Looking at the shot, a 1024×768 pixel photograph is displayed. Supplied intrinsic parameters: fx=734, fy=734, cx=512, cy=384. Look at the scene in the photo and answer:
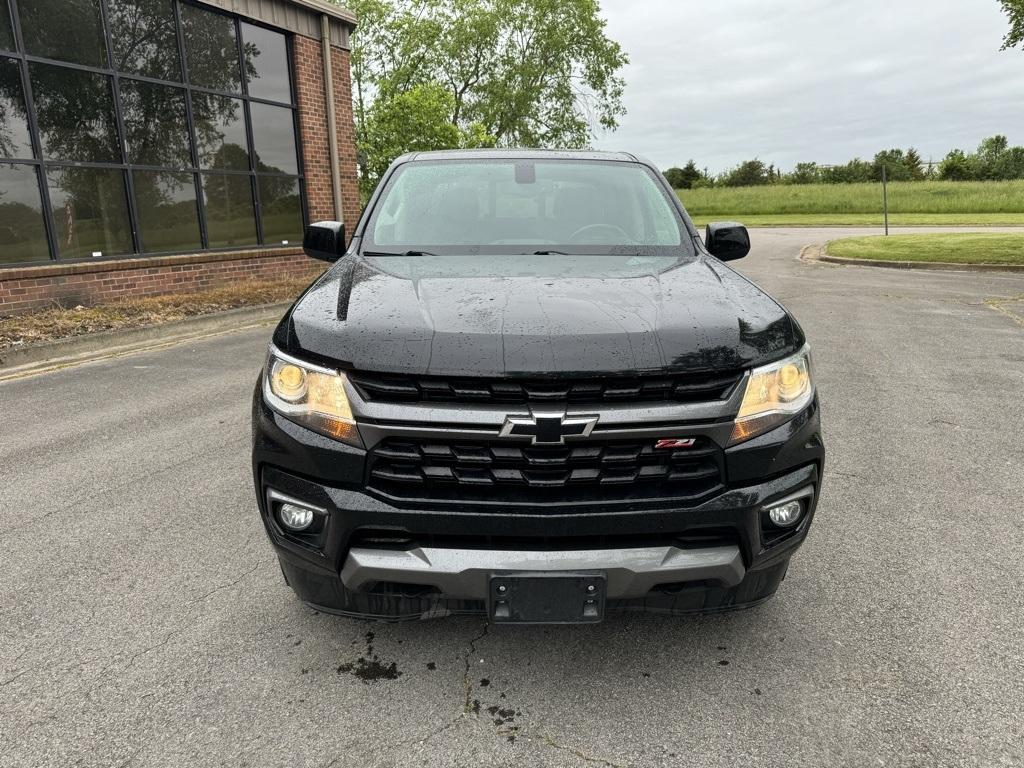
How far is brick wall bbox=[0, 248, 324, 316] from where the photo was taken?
8.63m

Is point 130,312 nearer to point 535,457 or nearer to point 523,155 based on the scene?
point 523,155

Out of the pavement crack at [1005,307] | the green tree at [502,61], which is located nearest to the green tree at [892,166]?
the green tree at [502,61]

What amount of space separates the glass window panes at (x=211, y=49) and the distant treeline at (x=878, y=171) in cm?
5619

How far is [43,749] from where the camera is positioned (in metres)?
2.01

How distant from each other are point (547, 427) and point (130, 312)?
8.65 metres

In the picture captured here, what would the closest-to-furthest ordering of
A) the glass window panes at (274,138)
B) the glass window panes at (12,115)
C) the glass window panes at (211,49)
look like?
the glass window panes at (12,115) → the glass window panes at (211,49) → the glass window panes at (274,138)

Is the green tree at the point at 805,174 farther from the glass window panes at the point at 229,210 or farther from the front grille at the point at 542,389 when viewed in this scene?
the front grille at the point at 542,389

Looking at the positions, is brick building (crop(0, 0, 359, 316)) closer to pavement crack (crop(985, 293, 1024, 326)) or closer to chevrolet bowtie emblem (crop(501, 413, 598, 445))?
chevrolet bowtie emblem (crop(501, 413, 598, 445))

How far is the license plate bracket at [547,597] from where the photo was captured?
1.95 m

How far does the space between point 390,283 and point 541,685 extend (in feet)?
4.61

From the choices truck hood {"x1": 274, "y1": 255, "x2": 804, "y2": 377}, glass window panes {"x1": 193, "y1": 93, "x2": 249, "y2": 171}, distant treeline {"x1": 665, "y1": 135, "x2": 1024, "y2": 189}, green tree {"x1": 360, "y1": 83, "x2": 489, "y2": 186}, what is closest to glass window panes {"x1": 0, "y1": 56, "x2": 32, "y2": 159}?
glass window panes {"x1": 193, "y1": 93, "x2": 249, "y2": 171}

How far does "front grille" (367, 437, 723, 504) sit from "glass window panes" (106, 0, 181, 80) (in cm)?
1038

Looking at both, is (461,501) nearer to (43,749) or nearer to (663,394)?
(663,394)

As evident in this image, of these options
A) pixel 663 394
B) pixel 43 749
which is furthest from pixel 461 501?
pixel 43 749
